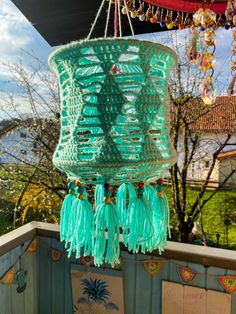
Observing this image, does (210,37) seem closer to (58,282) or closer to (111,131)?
(111,131)

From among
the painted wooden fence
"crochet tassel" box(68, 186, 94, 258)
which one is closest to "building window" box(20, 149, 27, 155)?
the painted wooden fence

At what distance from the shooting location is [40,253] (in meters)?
1.55

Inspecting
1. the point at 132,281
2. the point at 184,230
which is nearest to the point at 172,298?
the point at 132,281

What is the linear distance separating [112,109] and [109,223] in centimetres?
21

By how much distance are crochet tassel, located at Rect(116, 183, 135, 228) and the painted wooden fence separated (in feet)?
2.50

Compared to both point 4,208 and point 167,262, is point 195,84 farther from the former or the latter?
point 4,208

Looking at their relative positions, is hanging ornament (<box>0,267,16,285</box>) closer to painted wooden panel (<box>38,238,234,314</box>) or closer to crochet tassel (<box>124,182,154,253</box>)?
painted wooden panel (<box>38,238,234,314</box>)

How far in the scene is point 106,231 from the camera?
0.56m

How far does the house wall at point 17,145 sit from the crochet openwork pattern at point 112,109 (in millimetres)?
2367

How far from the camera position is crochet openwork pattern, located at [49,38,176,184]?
1.69 feet

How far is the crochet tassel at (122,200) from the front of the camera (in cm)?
64

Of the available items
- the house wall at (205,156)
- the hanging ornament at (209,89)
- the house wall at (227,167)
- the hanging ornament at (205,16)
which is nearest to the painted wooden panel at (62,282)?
the hanging ornament at (209,89)

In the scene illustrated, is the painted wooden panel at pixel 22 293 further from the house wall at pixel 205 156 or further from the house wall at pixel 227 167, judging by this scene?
the house wall at pixel 227 167

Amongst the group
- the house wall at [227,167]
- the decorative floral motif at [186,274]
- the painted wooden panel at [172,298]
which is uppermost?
the house wall at [227,167]
